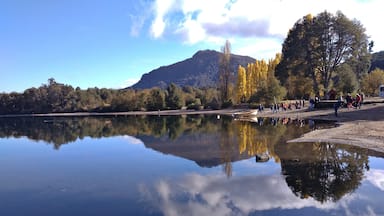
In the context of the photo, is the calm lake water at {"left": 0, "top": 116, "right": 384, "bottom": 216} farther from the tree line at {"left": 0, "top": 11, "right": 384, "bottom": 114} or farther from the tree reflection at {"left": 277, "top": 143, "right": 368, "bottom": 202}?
the tree line at {"left": 0, "top": 11, "right": 384, "bottom": 114}

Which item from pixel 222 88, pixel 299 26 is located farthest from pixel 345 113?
pixel 222 88

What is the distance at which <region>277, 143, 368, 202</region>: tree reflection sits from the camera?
10734mm

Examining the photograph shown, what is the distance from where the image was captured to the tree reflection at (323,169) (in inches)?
423

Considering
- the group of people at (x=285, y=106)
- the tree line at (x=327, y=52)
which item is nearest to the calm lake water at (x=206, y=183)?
the group of people at (x=285, y=106)

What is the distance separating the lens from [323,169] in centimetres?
1323

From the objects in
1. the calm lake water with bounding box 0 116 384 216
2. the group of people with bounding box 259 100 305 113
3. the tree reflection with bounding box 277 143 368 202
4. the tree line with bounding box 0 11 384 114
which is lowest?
the calm lake water with bounding box 0 116 384 216

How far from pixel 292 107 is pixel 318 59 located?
28.4ft

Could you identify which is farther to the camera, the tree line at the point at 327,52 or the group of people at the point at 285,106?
the group of people at the point at 285,106

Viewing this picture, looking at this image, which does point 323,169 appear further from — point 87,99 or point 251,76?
point 87,99

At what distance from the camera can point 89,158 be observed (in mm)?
20078

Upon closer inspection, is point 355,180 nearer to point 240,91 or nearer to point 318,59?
point 318,59

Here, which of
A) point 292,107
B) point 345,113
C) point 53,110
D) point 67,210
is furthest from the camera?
point 53,110

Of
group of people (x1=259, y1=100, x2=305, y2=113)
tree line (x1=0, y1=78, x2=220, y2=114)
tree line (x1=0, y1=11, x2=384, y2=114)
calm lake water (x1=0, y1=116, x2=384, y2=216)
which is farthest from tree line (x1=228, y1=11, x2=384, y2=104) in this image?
tree line (x1=0, y1=78, x2=220, y2=114)

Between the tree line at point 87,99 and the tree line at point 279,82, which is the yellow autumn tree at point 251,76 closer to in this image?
the tree line at point 279,82
